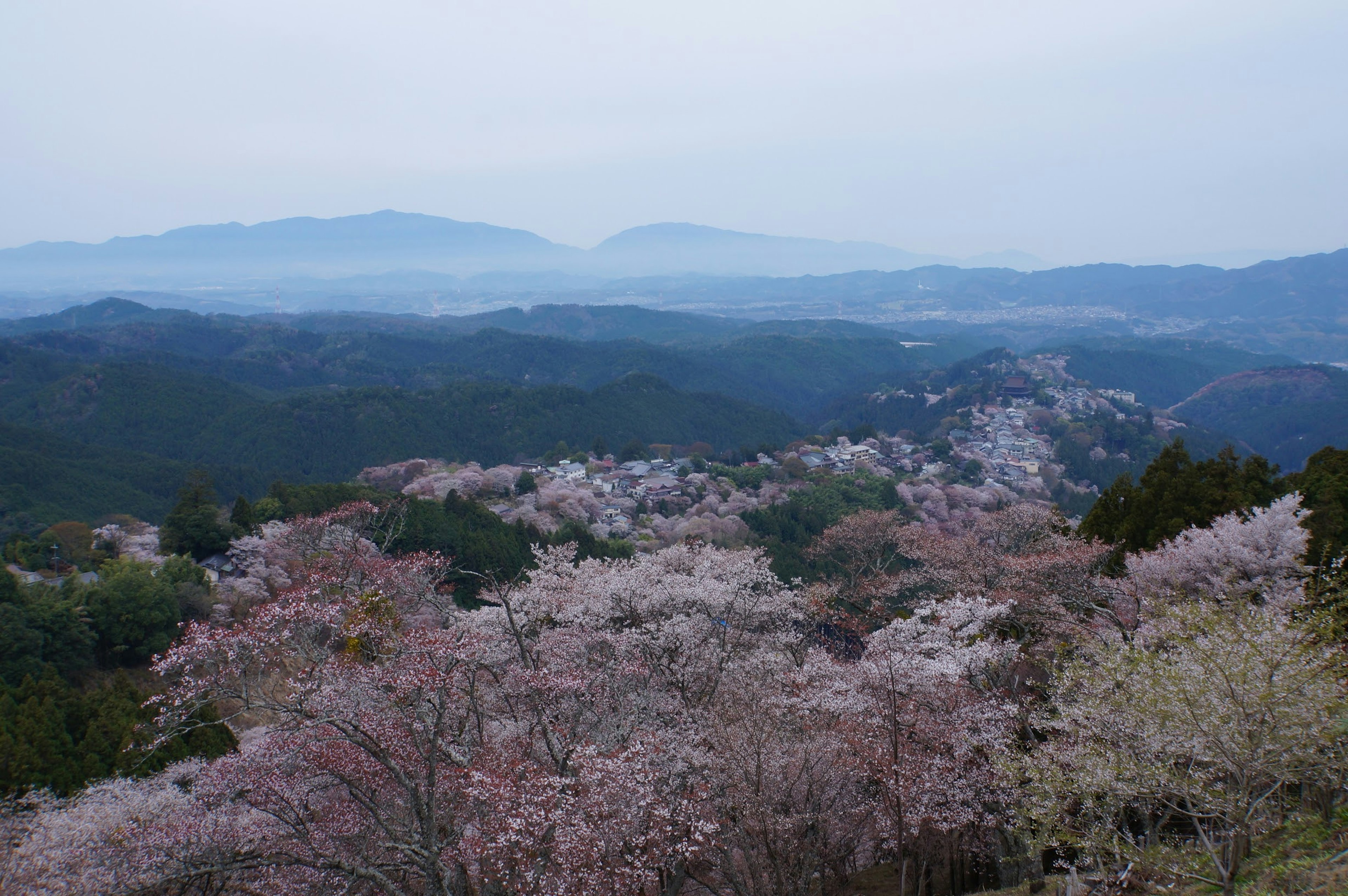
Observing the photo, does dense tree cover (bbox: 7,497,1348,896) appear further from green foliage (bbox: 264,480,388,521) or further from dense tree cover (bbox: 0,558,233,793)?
green foliage (bbox: 264,480,388,521)

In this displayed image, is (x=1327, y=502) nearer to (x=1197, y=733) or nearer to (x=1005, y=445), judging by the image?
(x=1197, y=733)

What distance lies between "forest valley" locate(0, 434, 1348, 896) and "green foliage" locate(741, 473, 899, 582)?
55.5 feet

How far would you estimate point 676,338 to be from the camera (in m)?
176

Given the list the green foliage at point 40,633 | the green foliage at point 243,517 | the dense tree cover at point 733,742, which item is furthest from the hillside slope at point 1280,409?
the green foliage at point 40,633

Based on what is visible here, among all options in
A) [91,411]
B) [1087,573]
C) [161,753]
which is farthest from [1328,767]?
[91,411]

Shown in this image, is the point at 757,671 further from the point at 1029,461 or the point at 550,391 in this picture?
the point at 550,391

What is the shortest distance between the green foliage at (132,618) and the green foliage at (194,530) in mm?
7200

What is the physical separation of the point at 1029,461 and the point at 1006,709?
6343cm

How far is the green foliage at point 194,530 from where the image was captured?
28812 mm

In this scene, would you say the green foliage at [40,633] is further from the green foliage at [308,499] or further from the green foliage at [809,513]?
the green foliage at [809,513]

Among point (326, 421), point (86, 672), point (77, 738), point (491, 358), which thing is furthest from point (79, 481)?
point (491, 358)

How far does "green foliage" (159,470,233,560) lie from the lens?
94.5 feet

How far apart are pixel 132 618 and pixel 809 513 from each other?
109 feet

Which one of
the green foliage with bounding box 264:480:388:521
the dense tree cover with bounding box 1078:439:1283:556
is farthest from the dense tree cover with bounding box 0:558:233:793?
the dense tree cover with bounding box 1078:439:1283:556
